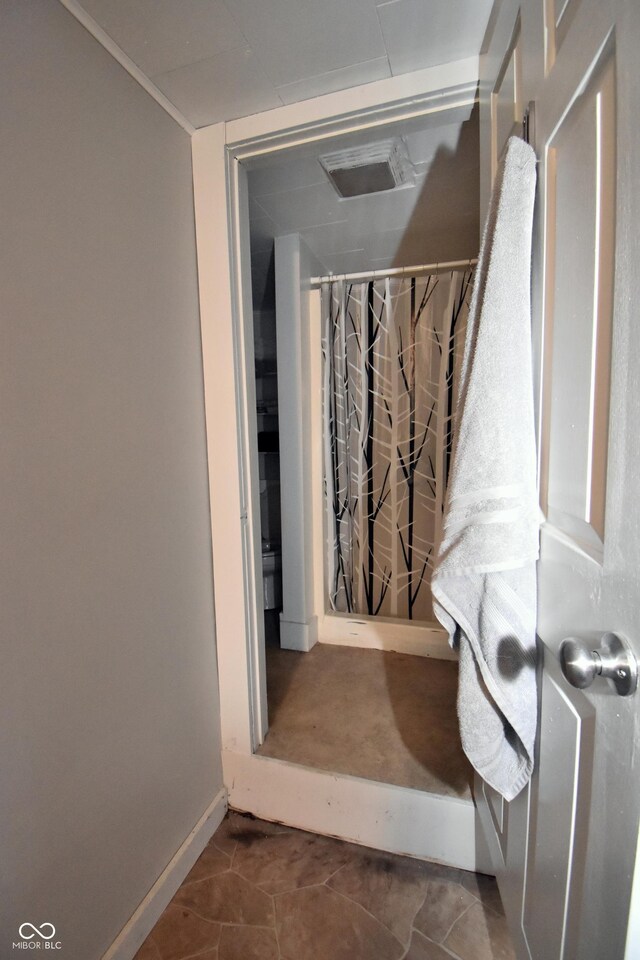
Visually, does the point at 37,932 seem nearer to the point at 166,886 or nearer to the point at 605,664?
the point at 166,886

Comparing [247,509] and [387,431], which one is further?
[387,431]

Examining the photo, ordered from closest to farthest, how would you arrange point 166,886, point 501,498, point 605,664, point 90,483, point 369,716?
1. point 605,664
2. point 501,498
3. point 90,483
4. point 166,886
5. point 369,716

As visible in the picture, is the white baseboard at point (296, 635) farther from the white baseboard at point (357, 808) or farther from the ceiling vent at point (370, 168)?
the ceiling vent at point (370, 168)

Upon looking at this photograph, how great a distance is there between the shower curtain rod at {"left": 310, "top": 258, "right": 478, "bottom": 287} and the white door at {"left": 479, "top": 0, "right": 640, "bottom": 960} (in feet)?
4.25

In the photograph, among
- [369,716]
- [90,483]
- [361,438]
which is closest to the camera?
[90,483]

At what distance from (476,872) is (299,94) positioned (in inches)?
87.0

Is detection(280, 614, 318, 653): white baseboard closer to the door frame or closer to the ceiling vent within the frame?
the door frame

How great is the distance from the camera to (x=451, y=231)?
1.75 m

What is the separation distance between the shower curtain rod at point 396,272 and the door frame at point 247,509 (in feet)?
3.13

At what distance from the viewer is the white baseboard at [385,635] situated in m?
2.00

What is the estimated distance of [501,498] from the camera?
688 millimetres

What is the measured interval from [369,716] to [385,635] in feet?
1.84

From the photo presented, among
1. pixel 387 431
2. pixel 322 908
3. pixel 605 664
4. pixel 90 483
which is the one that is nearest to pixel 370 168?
pixel 387 431

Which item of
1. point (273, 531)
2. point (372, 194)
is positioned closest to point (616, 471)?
point (372, 194)
